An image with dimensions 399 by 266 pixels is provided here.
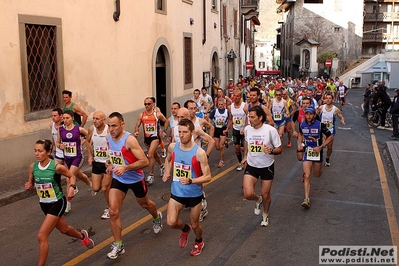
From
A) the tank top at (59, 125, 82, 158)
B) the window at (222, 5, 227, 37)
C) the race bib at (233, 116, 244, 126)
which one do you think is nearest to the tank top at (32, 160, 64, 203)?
the tank top at (59, 125, 82, 158)

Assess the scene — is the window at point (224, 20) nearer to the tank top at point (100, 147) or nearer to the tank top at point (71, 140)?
the tank top at point (71, 140)

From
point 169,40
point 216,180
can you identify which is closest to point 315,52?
point 169,40

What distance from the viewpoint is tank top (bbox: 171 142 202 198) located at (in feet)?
17.8

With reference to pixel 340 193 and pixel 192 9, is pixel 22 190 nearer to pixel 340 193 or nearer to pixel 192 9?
pixel 340 193

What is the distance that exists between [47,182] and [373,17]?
65.4 metres

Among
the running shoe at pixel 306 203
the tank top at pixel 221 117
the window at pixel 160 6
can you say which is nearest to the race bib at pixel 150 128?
the tank top at pixel 221 117

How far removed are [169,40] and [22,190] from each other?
10235mm

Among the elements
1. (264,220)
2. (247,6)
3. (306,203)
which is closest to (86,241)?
(264,220)

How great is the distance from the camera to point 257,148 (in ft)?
22.0

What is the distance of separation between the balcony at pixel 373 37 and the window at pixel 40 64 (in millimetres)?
59510

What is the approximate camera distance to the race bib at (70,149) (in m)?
7.55

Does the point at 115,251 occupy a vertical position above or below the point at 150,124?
below

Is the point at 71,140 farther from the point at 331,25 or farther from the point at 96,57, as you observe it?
the point at 331,25

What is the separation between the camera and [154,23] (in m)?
15.9
